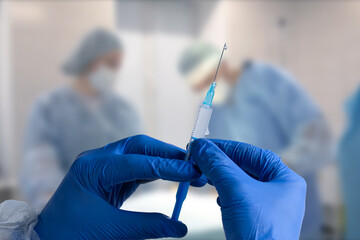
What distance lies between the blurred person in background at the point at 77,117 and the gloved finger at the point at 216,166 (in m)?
1.16

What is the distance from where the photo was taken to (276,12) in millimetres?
1869

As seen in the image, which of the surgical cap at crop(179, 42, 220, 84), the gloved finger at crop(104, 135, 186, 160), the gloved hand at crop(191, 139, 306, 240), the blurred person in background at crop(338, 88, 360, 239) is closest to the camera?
the gloved hand at crop(191, 139, 306, 240)

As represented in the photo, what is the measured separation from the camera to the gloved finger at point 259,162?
519 millimetres

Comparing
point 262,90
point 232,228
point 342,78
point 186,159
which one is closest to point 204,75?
point 262,90

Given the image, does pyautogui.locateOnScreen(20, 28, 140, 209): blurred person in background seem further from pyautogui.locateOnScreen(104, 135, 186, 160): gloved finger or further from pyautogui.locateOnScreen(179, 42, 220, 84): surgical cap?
pyautogui.locateOnScreen(104, 135, 186, 160): gloved finger

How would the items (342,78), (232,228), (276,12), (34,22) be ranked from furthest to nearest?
(276,12), (342,78), (34,22), (232,228)

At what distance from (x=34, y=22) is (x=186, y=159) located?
146 centimetres

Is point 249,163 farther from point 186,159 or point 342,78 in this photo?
point 342,78

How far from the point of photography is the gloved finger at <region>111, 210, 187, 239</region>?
51cm

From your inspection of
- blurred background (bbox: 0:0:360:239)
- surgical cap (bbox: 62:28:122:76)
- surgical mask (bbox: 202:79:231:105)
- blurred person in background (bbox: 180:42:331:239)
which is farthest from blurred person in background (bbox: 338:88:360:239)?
surgical cap (bbox: 62:28:122:76)

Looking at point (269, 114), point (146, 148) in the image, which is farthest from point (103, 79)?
point (146, 148)

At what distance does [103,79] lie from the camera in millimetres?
1660

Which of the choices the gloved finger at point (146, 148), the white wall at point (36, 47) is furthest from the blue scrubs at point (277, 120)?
the gloved finger at point (146, 148)

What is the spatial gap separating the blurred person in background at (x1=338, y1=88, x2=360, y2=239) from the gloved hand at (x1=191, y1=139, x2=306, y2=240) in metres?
1.10
